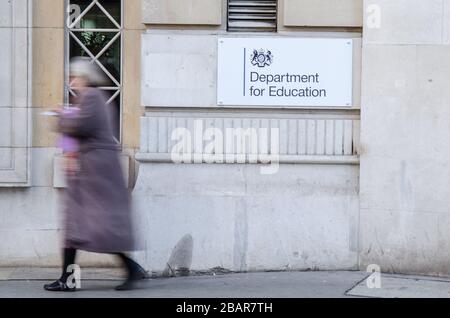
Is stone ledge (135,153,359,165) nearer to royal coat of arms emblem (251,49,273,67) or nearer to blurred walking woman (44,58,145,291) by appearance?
royal coat of arms emblem (251,49,273,67)

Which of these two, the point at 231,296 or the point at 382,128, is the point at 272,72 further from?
the point at 231,296

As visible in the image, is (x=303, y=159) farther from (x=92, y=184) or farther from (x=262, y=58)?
(x=92, y=184)

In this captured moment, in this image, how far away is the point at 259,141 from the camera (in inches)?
320

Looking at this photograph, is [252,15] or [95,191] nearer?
[95,191]

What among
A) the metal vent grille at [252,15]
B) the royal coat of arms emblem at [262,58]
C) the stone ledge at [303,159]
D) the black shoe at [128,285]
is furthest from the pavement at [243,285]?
the metal vent grille at [252,15]

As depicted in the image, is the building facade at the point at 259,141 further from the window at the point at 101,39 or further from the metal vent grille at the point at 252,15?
the window at the point at 101,39

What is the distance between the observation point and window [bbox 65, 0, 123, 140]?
838 cm

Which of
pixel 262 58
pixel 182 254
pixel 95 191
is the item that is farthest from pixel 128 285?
pixel 262 58

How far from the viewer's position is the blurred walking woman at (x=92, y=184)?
21.9 ft

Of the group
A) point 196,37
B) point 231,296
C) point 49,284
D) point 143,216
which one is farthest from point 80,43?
point 231,296

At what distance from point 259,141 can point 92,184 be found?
2.06 meters

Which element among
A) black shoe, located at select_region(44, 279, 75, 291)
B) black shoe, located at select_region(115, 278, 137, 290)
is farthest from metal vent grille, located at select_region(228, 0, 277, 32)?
black shoe, located at select_region(44, 279, 75, 291)

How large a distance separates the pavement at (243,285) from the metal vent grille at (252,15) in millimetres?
2466
